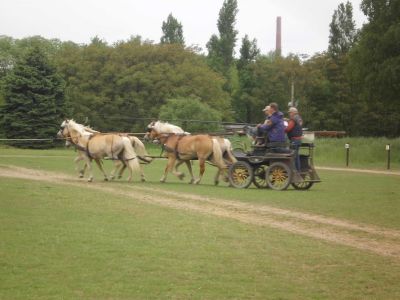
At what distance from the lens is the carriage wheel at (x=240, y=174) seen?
19672mm

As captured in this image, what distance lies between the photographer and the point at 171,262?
849 cm

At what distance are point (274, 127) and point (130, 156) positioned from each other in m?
5.25

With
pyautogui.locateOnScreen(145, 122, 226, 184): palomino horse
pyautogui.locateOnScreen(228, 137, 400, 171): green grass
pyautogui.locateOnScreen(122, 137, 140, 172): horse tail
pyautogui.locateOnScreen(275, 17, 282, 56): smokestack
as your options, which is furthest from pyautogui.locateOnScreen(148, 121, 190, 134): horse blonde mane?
pyautogui.locateOnScreen(275, 17, 282, 56): smokestack

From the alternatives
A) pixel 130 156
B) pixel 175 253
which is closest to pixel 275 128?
pixel 130 156

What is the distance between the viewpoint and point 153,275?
7.81 metres

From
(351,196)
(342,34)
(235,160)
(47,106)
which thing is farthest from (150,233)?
(342,34)

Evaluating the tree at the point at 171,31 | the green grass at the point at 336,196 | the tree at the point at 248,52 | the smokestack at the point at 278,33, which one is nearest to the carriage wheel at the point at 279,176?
the green grass at the point at 336,196

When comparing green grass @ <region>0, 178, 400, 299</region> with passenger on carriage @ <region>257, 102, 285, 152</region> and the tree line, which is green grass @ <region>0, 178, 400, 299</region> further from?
the tree line

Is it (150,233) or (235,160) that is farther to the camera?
(235,160)

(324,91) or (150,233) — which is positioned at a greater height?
(324,91)

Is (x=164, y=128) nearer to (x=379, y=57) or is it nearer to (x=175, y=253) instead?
(x=175, y=253)

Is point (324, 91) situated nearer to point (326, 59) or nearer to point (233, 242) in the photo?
point (326, 59)

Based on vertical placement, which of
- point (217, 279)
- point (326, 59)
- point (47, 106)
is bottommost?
point (217, 279)

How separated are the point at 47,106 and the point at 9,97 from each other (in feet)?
11.4
